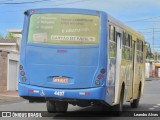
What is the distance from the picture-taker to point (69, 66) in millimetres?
12344

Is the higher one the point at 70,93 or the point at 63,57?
the point at 63,57

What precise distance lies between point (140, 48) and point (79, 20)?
21.5ft

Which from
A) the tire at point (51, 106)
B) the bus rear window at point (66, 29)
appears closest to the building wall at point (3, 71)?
the tire at point (51, 106)

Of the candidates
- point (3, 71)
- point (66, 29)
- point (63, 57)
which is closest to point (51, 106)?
point (63, 57)

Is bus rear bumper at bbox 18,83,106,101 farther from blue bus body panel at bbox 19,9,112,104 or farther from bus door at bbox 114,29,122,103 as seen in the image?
bus door at bbox 114,29,122,103

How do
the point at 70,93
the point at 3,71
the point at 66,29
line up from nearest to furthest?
1. the point at 70,93
2. the point at 66,29
3. the point at 3,71

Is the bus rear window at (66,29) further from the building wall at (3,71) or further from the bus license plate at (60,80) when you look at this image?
the building wall at (3,71)

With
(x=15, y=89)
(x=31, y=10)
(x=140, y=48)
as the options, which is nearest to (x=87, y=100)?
(x=31, y=10)

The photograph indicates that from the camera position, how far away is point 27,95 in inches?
492

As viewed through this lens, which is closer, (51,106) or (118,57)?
(118,57)

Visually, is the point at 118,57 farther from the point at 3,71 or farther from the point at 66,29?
the point at 3,71

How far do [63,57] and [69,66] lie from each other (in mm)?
305

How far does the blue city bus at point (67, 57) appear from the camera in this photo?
12.2 meters

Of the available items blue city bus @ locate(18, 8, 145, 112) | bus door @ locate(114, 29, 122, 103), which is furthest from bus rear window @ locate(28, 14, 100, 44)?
bus door @ locate(114, 29, 122, 103)
